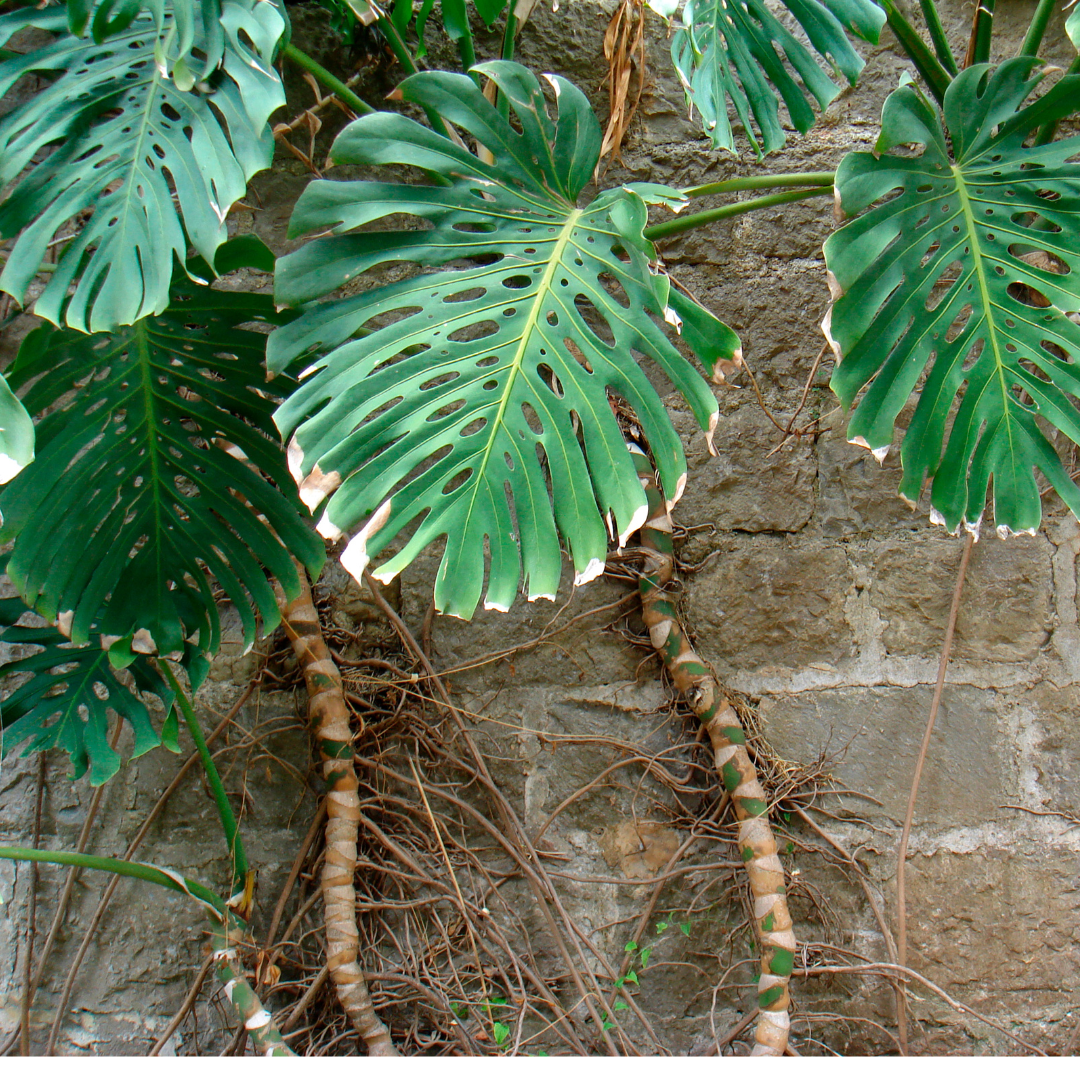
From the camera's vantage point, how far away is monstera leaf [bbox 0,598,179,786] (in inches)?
38.6

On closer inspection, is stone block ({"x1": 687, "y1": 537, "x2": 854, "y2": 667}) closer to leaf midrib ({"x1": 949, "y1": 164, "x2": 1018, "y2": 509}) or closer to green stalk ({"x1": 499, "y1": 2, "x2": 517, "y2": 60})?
leaf midrib ({"x1": 949, "y1": 164, "x2": 1018, "y2": 509})

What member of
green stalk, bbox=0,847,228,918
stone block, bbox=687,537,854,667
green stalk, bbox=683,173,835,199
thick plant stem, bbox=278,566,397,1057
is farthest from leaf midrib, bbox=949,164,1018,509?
green stalk, bbox=0,847,228,918

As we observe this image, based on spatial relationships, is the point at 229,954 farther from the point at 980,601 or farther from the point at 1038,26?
the point at 1038,26

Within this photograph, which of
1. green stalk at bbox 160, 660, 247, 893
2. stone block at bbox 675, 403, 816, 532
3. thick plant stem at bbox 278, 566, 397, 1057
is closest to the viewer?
green stalk at bbox 160, 660, 247, 893

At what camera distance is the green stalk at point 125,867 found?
0.89m

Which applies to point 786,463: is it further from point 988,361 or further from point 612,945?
point 612,945

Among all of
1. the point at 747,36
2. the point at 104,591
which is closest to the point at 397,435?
the point at 104,591

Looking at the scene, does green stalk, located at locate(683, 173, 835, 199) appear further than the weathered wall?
No

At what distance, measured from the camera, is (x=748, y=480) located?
52.0 inches

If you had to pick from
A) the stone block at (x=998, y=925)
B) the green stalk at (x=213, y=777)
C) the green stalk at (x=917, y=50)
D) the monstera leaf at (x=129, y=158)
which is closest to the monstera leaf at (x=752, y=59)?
the green stalk at (x=917, y=50)

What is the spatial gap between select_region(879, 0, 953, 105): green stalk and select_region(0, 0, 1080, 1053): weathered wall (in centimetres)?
30

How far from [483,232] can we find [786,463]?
0.68 metres

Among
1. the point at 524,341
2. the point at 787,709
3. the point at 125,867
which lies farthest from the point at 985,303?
the point at 125,867

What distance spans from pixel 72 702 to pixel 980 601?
4.41 ft
